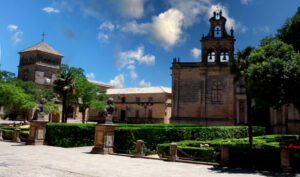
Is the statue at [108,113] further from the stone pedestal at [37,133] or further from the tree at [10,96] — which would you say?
the tree at [10,96]

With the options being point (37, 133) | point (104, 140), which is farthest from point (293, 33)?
point (37, 133)

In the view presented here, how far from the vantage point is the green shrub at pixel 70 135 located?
17.8 metres

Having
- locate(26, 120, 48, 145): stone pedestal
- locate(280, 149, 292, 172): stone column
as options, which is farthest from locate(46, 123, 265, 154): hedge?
locate(280, 149, 292, 172): stone column

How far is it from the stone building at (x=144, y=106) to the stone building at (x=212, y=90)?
57.6 feet

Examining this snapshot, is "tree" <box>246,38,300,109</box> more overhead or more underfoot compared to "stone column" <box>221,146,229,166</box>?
more overhead

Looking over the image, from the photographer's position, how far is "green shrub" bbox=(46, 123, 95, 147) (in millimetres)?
17828

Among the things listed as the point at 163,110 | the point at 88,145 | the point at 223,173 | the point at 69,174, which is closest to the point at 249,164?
the point at 223,173

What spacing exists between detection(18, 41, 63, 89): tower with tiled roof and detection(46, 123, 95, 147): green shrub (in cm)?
3696

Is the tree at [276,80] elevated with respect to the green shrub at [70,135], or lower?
elevated

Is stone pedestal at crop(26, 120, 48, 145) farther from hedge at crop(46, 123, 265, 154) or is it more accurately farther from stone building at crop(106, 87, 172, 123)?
stone building at crop(106, 87, 172, 123)

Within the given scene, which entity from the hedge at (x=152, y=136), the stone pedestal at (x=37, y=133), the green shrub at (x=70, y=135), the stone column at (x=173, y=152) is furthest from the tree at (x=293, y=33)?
the stone pedestal at (x=37, y=133)

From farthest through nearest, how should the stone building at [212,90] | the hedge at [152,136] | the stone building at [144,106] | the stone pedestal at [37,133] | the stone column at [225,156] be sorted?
the stone building at [144,106] → the stone building at [212,90] → the stone pedestal at [37,133] → the hedge at [152,136] → the stone column at [225,156]

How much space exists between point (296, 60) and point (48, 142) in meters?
17.4

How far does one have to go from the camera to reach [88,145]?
60.8 ft
